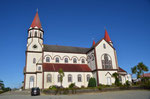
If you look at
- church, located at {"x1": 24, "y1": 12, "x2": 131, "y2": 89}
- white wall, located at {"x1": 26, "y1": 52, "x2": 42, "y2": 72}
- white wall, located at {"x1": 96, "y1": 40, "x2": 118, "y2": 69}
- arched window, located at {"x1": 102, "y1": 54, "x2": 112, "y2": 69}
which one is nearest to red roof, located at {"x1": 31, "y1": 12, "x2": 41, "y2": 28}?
church, located at {"x1": 24, "y1": 12, "x2": 131, "y2": 89}

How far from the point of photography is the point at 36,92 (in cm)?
2284

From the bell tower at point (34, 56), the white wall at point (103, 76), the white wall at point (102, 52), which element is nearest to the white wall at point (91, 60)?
the white wall at point (102, 52)

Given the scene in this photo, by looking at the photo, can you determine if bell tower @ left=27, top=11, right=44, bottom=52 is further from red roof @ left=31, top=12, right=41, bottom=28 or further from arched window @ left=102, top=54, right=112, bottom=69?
arched window @ left=102, top=54, right=112, bottom=69

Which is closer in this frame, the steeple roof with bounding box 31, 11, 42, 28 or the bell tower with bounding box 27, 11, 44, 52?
the bell tower with bounding box 27, 11, 44, 52

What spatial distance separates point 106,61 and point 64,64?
12704 mm

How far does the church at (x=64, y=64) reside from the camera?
106 ft

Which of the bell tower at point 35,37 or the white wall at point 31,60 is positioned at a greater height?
the bell tower at point 35,37

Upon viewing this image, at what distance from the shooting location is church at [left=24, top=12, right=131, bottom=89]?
3241cm

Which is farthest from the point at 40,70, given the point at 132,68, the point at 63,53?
the point at 132,68

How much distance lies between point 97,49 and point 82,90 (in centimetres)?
1552

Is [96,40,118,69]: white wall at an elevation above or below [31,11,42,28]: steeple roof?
below

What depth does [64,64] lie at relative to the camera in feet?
122

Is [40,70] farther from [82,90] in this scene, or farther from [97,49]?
[97,49]

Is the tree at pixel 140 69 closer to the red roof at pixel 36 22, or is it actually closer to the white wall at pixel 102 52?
the white wall at pixel 102 52
